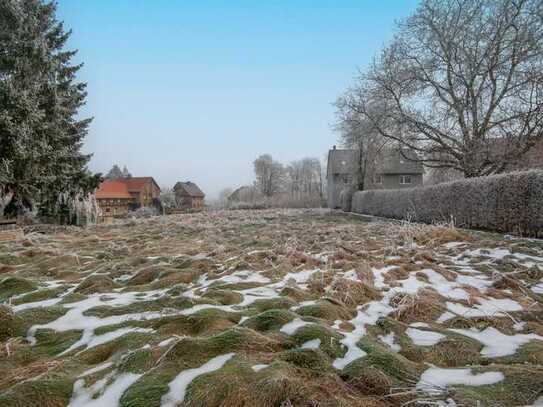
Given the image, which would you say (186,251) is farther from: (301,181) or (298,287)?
(301,181)

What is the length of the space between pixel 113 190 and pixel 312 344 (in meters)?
46.0

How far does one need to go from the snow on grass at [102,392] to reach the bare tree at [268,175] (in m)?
46.9

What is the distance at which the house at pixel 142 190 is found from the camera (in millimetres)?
43438

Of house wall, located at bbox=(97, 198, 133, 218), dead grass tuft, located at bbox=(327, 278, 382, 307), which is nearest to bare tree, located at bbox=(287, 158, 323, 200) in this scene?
house wall, located at bbox=(97, 198, 133, 218)

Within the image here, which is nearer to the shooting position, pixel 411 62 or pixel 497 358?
pixel 497 358

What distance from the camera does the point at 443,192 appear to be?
10547 mm

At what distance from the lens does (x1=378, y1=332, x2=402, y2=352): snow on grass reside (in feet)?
7.40

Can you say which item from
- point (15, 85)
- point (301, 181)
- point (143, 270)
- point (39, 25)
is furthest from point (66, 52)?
point (301, 181)

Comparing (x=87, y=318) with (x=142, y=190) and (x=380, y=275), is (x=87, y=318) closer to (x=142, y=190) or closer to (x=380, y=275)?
(x=380, y=275)

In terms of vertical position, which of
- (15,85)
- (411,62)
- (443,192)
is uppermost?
(411,62)

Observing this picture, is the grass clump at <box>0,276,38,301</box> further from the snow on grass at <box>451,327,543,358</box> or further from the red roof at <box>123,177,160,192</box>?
the red roof at <box>123,177,160,192</box>

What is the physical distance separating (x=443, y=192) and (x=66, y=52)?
17562 mm

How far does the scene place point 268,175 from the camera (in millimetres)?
49156

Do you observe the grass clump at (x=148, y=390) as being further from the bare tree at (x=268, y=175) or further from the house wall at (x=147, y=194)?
the bare tree at (x=268, y=175)
